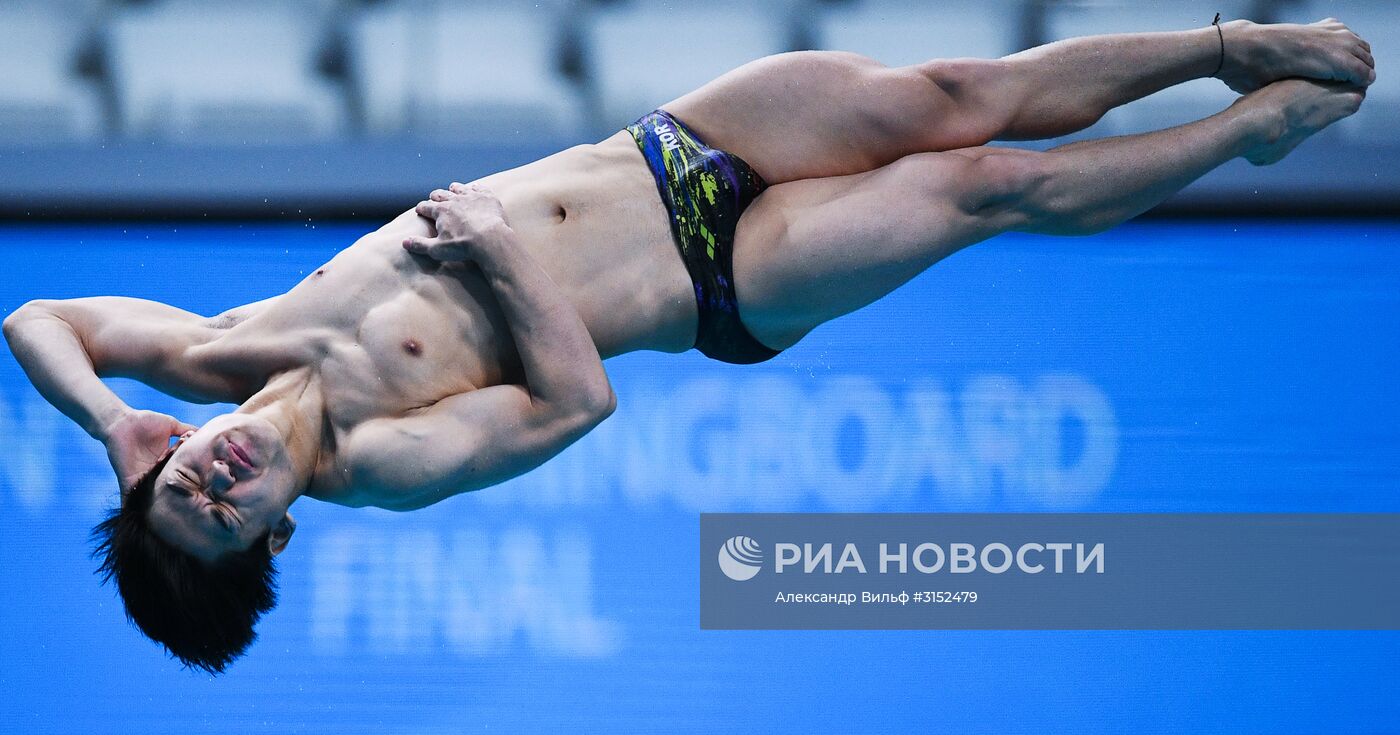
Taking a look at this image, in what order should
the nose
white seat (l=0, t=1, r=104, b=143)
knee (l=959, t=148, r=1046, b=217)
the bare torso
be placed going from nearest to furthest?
the nose → the bare torso → knee (l=959, t=148, r=1046, b=217) → white seat (l=0, t=1, r=104, b=143)

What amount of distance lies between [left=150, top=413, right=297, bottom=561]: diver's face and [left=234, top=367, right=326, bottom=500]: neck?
1.2 inches

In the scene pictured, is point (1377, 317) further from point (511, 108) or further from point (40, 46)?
point (40, 46)

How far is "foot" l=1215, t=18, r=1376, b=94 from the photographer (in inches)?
104

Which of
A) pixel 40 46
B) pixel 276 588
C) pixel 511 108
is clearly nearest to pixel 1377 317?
pixel 511 108

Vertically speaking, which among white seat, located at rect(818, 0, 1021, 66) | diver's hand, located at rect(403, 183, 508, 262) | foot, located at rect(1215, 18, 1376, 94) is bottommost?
diver's hand, located at rect(403, 183, 508, 262)

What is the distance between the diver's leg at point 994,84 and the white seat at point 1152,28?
2.14 metres

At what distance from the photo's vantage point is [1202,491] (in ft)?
13.5

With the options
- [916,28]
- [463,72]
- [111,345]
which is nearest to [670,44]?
[463,72]

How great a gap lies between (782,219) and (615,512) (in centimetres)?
157

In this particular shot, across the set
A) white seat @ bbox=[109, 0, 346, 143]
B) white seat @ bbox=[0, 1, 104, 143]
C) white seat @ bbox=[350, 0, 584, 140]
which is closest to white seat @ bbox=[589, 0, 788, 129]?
white seat @ bbox=[350, 0, 584, 140]

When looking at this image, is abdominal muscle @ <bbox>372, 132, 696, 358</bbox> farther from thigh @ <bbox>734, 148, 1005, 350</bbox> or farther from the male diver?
thigh @ <bbox>734, 148, 1005, 350</bbox>

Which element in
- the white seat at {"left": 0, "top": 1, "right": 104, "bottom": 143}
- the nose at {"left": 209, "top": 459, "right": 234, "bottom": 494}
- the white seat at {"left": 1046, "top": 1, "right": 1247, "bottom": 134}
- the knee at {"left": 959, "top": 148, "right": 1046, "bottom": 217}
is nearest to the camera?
the nose at {"left": 209, "top": 459, "right": 234, "bottom": 494}

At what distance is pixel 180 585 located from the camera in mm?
2473

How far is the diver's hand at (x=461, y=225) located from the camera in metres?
2.46
